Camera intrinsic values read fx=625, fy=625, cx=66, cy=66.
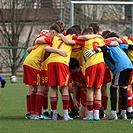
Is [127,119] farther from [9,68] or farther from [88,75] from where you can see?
[9,68]

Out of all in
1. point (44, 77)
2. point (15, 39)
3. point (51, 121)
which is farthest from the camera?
point (15, 39)

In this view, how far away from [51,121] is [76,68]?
3.63 ft

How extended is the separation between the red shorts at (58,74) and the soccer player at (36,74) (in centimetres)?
44

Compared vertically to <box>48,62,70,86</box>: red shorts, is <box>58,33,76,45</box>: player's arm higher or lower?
higher

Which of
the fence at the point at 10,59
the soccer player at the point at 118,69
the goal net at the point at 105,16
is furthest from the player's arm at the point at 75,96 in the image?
the fence at the point at 10,59

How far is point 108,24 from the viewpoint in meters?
32.8

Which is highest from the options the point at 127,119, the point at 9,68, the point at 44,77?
the point at 44,77

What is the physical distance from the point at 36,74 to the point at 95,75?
109cm

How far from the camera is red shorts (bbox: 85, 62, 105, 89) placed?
10484 millimetres

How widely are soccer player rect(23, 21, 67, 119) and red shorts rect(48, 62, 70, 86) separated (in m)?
0.44

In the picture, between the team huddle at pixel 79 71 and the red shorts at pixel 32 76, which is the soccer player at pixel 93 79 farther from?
the red shorts at pixel 32 76

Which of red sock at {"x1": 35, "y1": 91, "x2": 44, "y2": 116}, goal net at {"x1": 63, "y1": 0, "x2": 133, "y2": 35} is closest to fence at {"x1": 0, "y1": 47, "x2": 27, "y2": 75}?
goal net at {"x1": 63, "y1": 0, "x2": 133, "y2": 35}

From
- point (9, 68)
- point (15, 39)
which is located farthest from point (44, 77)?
point (15, 39)

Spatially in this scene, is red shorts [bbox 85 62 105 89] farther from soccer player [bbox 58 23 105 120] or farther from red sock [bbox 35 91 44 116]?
red sock [bbox 35 91 44 116]
